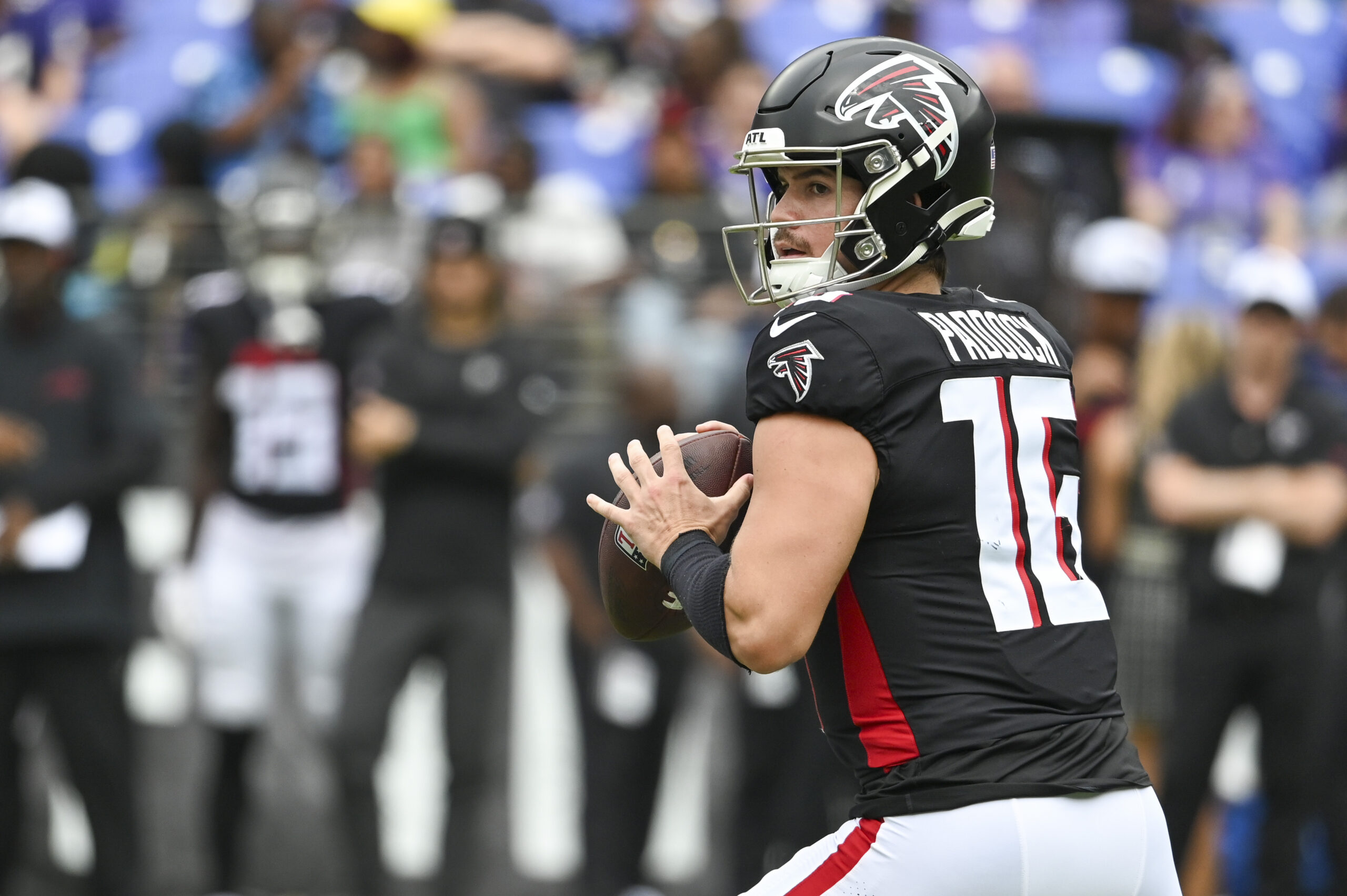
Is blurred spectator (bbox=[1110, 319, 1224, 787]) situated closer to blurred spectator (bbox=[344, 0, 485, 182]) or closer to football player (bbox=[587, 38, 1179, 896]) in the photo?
football player (bbox=[587, 38, 1179, 896])

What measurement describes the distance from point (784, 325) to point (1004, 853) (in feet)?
2.71

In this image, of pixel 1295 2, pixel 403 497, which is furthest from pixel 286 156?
pixel 1295 2

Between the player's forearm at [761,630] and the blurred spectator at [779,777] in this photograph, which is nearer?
the player's forearm at [761,630]

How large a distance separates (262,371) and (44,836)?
210 cm

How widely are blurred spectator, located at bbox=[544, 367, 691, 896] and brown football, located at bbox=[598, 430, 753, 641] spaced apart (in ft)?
11.1

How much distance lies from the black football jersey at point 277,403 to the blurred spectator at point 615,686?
3.05ft

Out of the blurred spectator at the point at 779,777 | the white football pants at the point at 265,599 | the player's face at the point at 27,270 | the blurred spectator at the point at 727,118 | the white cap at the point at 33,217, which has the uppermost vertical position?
the blurred spectator at the point at 727,118

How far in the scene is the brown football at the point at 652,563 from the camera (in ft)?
9.30

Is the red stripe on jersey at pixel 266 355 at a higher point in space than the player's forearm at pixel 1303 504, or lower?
higher

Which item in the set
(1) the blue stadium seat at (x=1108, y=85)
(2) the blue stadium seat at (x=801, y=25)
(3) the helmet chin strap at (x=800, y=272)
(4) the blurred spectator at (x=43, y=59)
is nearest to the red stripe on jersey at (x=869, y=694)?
(3) the helmet chin strap at (x=800, y=272)

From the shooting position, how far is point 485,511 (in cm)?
653

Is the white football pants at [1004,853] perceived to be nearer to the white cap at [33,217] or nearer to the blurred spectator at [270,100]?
the white cap at [33,217]

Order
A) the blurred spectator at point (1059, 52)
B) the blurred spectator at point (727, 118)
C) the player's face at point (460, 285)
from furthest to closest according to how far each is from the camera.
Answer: the blurred spectator at point (1059, 52) < the blurred spectator at point (727, 118) < the player's face at point (460, 285)

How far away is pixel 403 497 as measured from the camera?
650cm
